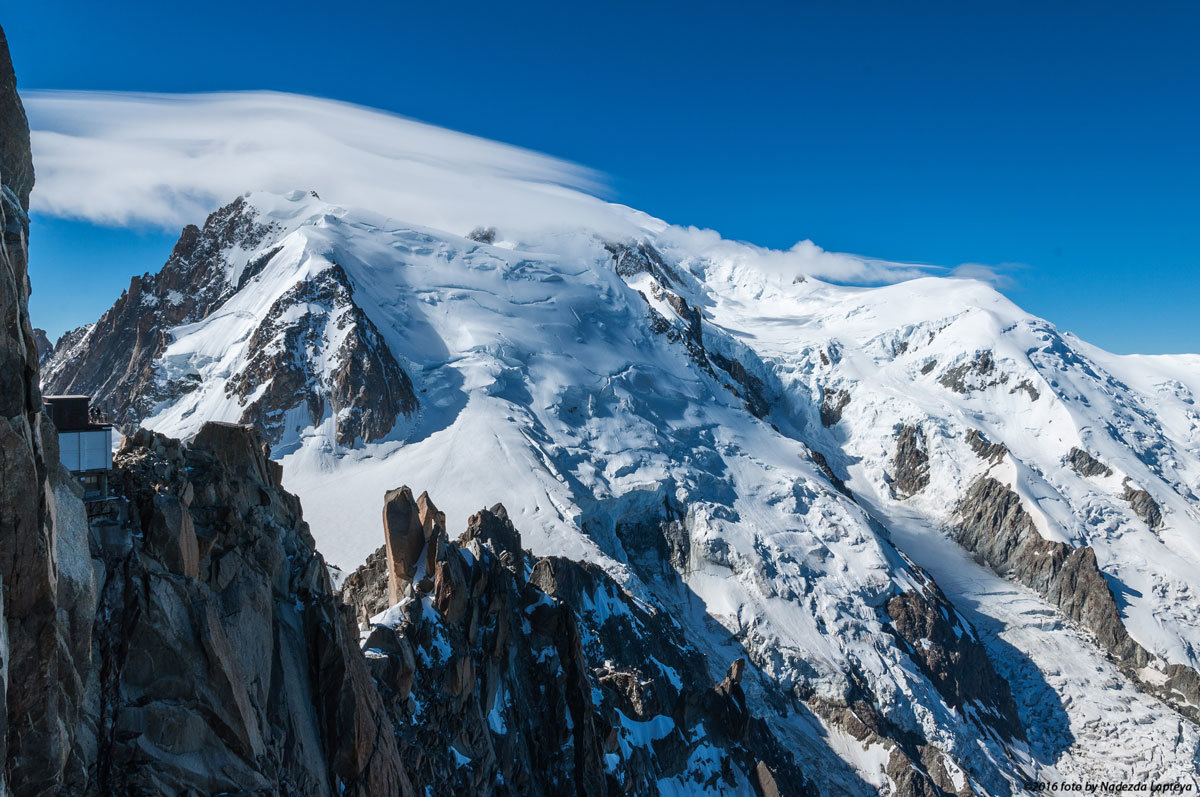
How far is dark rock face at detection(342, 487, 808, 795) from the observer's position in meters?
35.2

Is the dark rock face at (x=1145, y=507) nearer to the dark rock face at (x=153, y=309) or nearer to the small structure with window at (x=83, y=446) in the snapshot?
the dark rock face at (x=153, y=309)

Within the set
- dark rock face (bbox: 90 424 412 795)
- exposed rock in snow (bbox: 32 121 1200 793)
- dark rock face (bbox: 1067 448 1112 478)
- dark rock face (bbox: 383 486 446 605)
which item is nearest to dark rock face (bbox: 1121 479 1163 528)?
exposed rock in snow (bbox: 32 121 1200 793)

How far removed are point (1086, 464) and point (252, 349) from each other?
574 ft

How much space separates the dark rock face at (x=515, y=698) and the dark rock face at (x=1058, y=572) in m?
100

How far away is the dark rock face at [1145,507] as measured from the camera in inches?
6816

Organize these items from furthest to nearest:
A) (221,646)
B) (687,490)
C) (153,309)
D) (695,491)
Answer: (153,309) < (695,491) < (687,490) < (221,646)

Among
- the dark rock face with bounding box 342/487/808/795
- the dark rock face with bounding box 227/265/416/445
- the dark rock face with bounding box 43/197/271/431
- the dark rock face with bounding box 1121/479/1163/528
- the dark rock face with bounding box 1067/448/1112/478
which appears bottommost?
the dark rock face with bounding box 342/487/808/795

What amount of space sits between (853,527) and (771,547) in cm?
Result: 1629

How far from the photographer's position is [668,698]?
66.9 meters

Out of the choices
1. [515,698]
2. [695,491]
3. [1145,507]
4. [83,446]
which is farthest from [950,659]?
[83,446]

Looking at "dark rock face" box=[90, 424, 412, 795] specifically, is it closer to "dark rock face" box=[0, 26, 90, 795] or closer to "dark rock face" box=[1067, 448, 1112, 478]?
"dark rock face" box=[0, 26, 90, 795]

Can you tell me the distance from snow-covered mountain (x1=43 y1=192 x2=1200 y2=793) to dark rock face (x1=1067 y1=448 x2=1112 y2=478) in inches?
23.7

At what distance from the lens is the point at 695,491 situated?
13375 cm

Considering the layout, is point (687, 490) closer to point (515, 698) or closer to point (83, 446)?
point (515, 698)
